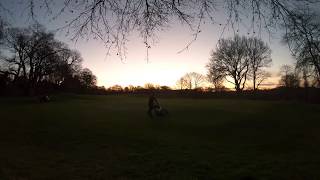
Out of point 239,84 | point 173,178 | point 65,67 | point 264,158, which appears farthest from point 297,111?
point 65,67

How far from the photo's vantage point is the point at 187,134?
25.5 m

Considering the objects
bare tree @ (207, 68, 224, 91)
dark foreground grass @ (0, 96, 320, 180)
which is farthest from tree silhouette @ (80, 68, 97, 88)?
dark foreground grass @ (0, 96, 320, 180)

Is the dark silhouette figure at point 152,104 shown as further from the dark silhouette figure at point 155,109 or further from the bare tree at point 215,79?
the bare tree at point 215,79

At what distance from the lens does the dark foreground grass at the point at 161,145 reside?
46.5ft

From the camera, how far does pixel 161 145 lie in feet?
68.6

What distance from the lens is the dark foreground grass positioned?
14.2 m

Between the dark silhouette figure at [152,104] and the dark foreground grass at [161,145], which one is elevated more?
the dark silhouette figure at [152,104]

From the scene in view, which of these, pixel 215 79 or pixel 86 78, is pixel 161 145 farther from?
pixel 86 78

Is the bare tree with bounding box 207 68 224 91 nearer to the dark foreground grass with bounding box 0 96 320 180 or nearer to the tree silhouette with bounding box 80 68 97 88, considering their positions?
the tree silhouette with bounding box 80 68 97 88

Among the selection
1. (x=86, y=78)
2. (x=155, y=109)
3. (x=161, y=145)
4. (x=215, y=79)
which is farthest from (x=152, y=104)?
(x=86, y=78)

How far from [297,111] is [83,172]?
2963 centimetres

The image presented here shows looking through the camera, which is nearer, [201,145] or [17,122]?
[201,145]

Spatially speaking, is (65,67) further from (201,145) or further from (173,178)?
(173,178)

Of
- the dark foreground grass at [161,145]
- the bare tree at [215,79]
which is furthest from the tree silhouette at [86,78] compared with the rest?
the dark foreground grass at [161,145]
